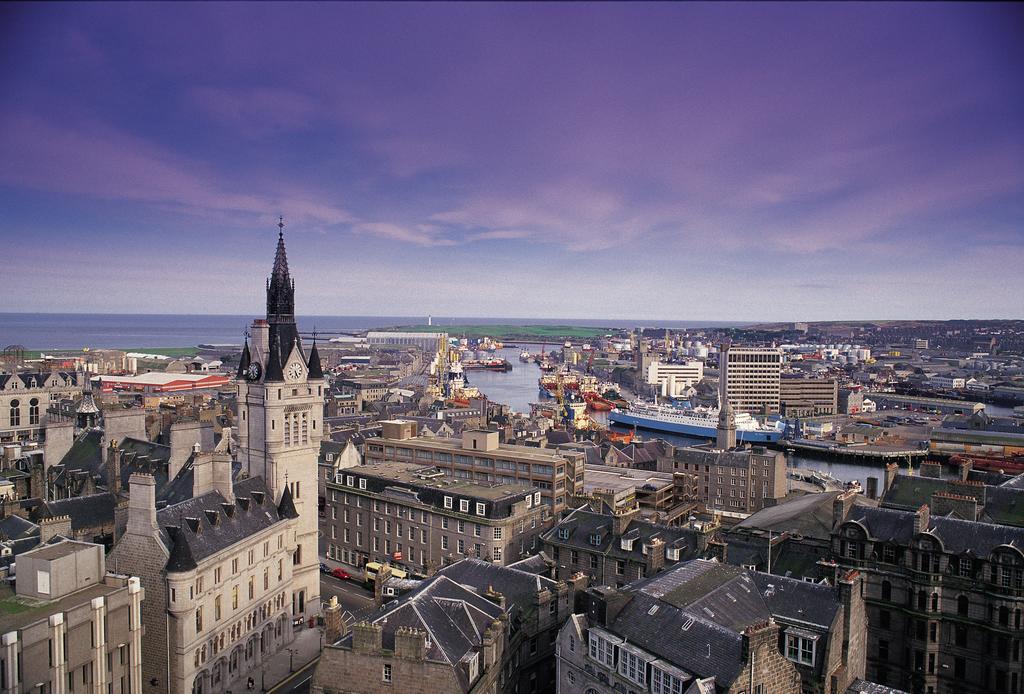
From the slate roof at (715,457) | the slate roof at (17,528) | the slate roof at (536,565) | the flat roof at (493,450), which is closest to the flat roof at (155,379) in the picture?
the flat roof at (493,450)

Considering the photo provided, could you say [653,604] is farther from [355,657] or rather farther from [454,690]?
[355,657]

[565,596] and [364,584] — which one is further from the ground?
[565,596]

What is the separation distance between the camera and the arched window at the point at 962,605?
32094mm

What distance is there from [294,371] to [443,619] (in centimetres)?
2406

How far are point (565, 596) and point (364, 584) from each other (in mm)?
25014

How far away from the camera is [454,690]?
2467 cm

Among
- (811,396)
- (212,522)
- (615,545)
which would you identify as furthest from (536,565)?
(811,396)

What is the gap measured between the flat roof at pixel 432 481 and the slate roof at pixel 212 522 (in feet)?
45.3

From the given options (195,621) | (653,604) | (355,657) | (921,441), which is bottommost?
(921,441)

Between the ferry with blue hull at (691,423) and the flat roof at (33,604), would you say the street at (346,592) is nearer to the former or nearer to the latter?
the flat roof at (33,604)

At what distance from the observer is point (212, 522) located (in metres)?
37.6

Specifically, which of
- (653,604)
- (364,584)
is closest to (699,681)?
(653,604)

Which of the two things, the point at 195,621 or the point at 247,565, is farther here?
the point at 247,565

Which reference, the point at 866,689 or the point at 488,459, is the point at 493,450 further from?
the point at 866,689
